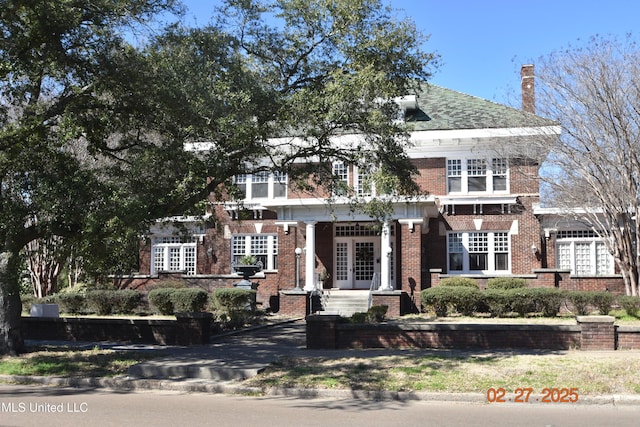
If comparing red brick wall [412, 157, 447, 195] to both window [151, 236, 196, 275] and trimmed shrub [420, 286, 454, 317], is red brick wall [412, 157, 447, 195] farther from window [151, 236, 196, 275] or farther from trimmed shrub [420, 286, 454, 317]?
window [151, 236, 196, 275]

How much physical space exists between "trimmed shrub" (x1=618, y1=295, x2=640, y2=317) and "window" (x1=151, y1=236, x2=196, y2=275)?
19.2m

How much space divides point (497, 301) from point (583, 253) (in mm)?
8204

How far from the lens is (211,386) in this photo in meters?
11.3

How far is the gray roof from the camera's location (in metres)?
27.7

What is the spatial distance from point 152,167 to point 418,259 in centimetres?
1397

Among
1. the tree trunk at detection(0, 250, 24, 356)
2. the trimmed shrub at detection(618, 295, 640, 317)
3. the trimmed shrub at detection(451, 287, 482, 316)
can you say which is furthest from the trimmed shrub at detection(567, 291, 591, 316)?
the tree trunk at detection(0, 250, 24, 356)

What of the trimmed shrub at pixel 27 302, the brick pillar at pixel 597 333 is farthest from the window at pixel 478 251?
the trimmed shrub at pixel 27 302

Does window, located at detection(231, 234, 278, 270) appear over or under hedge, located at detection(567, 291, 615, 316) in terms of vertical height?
over

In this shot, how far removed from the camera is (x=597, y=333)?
13977 millimetres

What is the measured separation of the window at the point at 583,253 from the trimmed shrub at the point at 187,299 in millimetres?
15204

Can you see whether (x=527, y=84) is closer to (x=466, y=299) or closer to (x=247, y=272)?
(x=466, y=299)

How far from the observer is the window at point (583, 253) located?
27.1m

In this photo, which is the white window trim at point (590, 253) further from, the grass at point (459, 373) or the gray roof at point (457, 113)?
the grass at point (459, 373)
